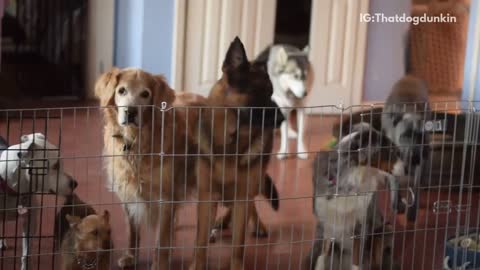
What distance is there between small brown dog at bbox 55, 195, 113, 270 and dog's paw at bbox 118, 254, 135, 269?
130 millimetres

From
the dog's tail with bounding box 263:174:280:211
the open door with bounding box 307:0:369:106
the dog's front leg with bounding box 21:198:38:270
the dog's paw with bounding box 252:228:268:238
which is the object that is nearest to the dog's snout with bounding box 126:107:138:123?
the dog's front leg with bounding box 21:198:38:270

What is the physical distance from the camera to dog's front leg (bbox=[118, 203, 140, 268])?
1949 millimetres

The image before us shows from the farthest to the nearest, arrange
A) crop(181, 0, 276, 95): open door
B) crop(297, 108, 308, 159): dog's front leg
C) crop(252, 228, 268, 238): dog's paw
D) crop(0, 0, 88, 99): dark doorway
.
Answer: crop(297, 108, 308, 159): dog's front leg → crop(252, 228, 268, 238): dog's paw → crop(181, 0, 276, 95): open door → crop(0, 0, 88, 99): dark doorway

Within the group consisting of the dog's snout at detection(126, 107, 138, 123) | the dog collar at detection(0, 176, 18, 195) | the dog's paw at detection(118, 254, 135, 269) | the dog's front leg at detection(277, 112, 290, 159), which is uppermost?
the dog's snout at detection(126, 107, 138, 123)

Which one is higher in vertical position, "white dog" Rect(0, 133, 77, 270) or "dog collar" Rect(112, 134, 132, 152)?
"dog collar" Rect(112, 134, 132, 152)

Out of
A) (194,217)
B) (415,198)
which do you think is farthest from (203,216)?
(415,198)

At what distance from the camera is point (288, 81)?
226 centimetres

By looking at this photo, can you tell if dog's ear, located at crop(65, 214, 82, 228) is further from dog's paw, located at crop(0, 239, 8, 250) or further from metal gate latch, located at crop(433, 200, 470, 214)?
metal gate latch, located at crop(433, 200, 470, 214)

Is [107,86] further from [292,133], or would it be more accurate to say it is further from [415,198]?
[415,198]

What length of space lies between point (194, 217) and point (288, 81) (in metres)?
0.50

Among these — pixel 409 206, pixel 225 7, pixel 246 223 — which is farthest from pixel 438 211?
pixel 225 7

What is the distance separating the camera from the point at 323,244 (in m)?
1.94

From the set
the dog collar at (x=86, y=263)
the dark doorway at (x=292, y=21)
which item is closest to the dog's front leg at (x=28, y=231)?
the dog collar at (x=86, y=263)

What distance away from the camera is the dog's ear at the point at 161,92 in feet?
6.07
